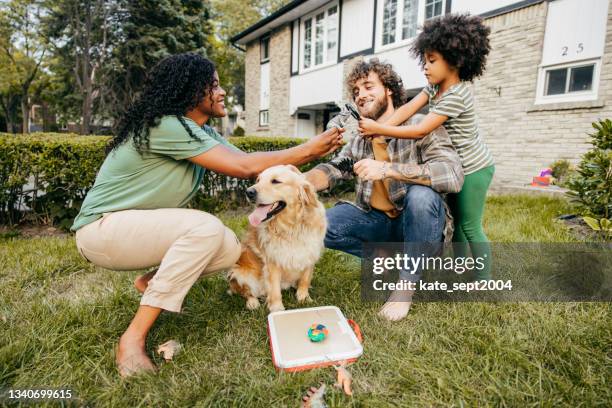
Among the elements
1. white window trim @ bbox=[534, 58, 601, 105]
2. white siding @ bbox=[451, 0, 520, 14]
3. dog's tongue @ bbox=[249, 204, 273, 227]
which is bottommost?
dog's tongue @ bbox=[249, 204, 273, 227]

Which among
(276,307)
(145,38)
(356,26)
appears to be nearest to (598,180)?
(276,307)

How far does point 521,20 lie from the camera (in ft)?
24.2

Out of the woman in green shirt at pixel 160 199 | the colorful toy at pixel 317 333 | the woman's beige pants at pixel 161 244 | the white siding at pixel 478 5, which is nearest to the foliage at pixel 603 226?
the colorful toy at pixel 317 333

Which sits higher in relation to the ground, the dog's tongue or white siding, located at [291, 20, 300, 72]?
white siding, located at [291, 20, 300, 72]

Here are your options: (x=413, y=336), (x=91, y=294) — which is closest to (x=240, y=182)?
(x=91, y=294)

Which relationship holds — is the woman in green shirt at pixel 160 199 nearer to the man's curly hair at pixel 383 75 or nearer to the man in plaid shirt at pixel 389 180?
the man in plaid shirt at pixel 389 180

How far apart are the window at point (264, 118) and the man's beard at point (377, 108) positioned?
52.1ft

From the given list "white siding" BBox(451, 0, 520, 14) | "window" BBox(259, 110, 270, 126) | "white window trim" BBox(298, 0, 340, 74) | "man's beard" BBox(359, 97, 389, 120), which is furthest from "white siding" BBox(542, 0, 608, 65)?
"window" BBox(259, 110, 270, 126)

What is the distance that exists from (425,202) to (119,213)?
77.5 inches

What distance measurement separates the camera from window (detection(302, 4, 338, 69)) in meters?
13.1

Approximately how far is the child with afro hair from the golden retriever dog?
2.09 ft

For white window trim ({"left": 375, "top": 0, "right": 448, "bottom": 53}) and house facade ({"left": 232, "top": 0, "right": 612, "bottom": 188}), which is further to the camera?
white window trim ({"left": 375, "top": 0, "right": 448, "bottom": 53})

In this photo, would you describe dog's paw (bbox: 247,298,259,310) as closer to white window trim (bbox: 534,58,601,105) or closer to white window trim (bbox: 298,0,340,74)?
white window trim (bbox: 534,58,601,105)

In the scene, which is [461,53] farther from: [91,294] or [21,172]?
[21,172]
